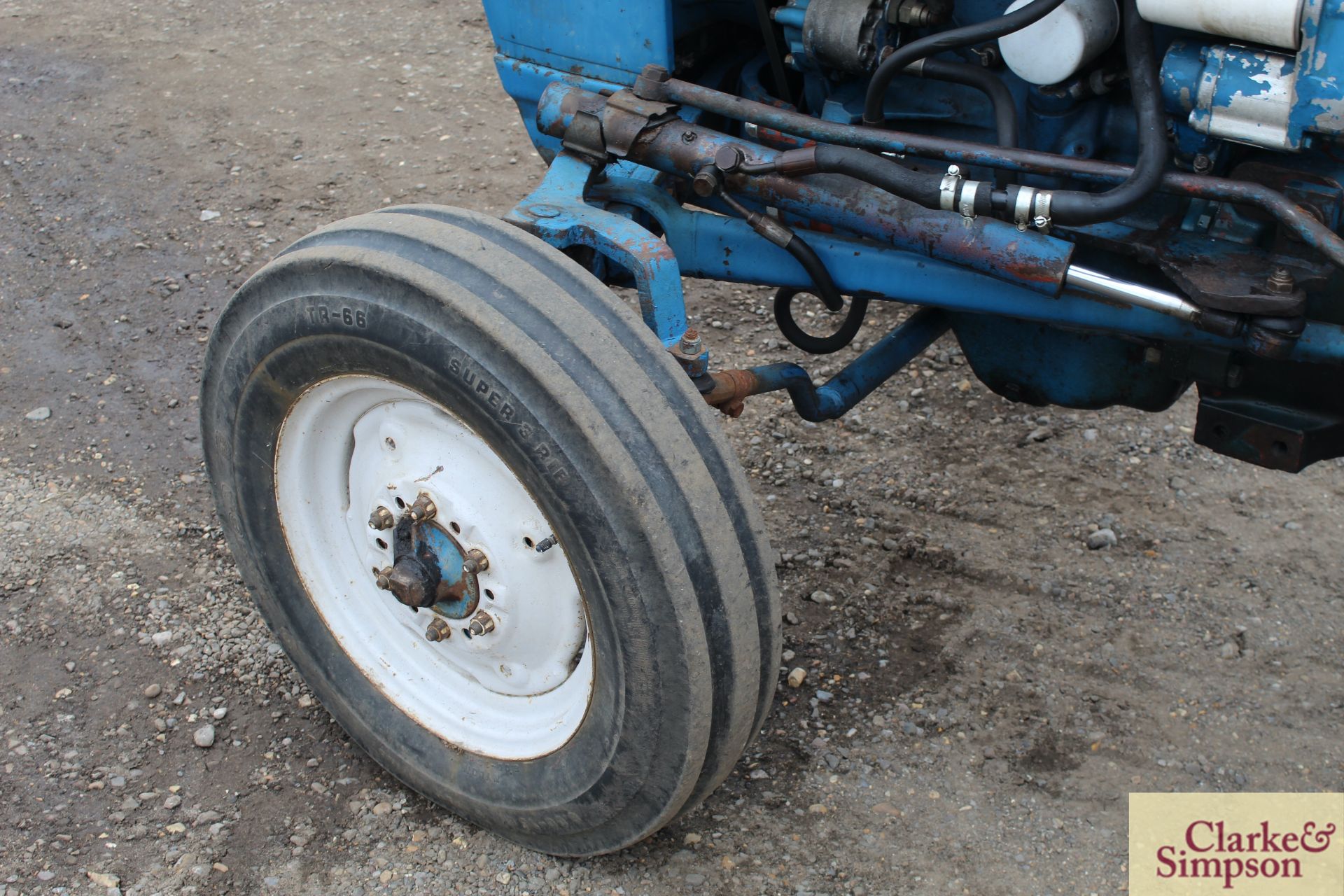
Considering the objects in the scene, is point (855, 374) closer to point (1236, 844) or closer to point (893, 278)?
point (893, 278)

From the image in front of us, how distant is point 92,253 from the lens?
13.4 ft

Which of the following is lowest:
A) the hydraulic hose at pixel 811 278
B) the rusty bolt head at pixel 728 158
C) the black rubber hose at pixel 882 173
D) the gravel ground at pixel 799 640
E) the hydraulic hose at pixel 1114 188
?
the gravel ground at pixel 799 640

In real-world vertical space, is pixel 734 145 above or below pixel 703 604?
above

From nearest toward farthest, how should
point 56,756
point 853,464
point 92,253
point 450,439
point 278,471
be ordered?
point 450,439
point 278,471
point 56,756
point 853,464
point 92,253

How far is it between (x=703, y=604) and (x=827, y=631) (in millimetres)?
988

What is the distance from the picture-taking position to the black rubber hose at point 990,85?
77.3 inches

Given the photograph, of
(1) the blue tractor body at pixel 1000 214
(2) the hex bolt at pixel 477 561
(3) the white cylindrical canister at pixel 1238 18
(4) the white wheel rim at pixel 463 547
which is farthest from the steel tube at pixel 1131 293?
(2) the hex bolt at pixel 477 561

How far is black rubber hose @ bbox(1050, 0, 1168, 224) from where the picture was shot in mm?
1750

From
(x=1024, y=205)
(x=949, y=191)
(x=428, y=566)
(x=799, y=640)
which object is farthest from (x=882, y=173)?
(x=799, y=640)

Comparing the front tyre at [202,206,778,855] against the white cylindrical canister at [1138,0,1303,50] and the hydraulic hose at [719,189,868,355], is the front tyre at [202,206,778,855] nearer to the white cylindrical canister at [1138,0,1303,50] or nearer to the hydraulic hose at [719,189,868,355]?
the hydraulic hose at [719,189,868,355]

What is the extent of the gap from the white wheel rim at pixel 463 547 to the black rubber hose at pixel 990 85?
3.02 feet

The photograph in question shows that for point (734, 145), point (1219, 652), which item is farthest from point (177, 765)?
point (1219, 652)

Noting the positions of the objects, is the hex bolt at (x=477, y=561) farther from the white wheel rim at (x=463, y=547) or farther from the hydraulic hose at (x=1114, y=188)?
the hydraulic hose at (x=1114, y=188)

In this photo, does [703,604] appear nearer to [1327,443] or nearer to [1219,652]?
[1327,443]
